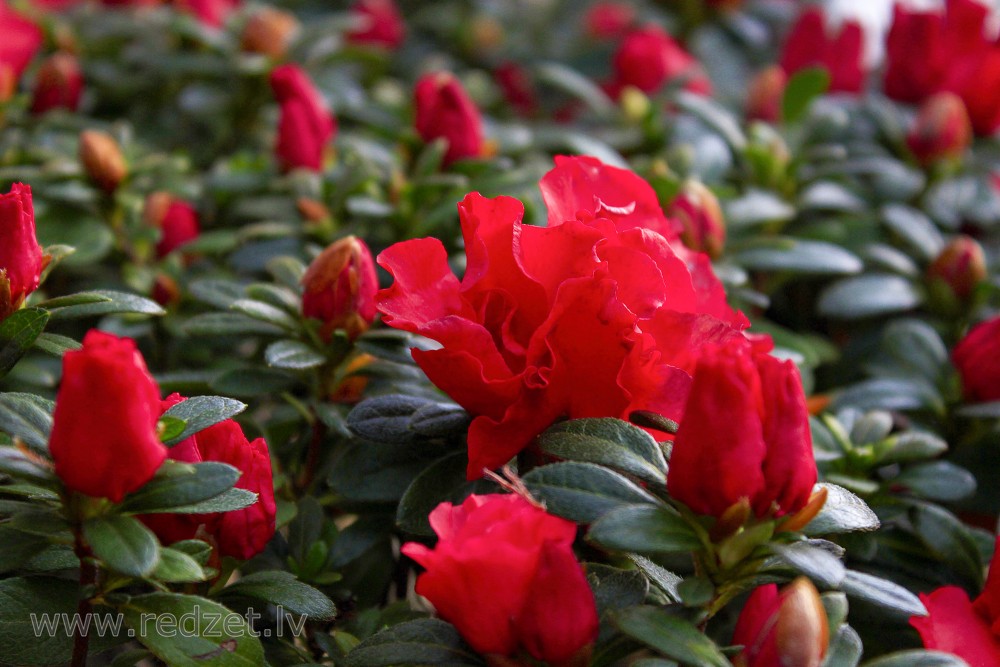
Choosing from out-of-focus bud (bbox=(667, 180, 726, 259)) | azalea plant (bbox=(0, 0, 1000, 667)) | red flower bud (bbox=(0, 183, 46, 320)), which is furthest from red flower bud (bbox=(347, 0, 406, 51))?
red flower bud (bbox=(0, 183, 46, 320))

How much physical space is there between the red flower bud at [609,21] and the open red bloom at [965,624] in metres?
1.58

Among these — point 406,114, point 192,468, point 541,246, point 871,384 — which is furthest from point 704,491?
point 406,114

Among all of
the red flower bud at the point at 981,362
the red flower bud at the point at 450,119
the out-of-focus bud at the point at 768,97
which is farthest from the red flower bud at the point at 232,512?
the out-of-focus bud at the point at 768,97

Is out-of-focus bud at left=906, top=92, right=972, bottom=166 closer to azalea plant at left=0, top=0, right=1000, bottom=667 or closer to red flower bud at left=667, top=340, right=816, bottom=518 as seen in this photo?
azalea plant at left=0, top=0, right=1000, bottom=667

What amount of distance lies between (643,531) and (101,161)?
85 cm

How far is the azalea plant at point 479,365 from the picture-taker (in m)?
0.62

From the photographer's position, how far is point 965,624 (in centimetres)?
75

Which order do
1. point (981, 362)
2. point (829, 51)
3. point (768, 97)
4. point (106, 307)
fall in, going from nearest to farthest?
1. point (106, 307)
2. point (981, 362)
3. point (768, 97)
4. point (829, 51)

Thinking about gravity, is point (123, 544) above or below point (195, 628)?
above

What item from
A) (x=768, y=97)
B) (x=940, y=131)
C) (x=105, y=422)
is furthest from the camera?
(x=768, y=97)

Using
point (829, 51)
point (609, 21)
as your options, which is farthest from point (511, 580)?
point (609, 21)

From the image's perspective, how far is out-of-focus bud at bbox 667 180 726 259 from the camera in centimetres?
112

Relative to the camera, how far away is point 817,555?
63 cm

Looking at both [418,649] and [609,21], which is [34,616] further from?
[609,21]
